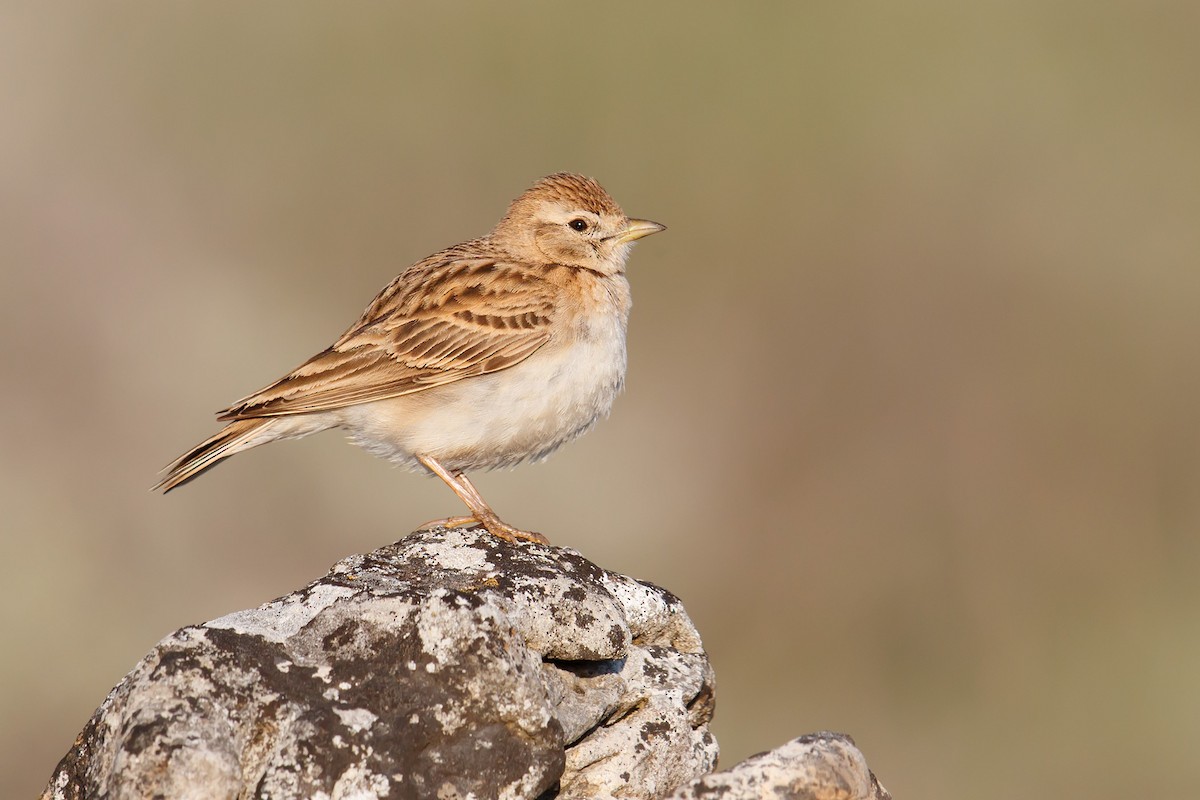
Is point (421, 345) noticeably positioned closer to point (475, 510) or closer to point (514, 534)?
point (475, 510)

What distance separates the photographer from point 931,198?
22984 millimetres

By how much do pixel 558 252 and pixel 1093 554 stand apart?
10.3m

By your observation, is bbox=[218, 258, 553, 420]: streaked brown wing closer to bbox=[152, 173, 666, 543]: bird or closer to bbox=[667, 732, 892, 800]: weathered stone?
bbox=[152, 173, 666, 543]: bird

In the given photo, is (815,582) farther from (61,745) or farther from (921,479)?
(61,745)

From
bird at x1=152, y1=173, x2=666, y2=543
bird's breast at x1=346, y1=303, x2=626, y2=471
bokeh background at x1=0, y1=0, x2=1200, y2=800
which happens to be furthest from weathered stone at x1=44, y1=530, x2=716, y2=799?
bokeh background at x1=0, y1=0, x2=1200, y2=800

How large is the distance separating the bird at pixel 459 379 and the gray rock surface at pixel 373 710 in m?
2.22

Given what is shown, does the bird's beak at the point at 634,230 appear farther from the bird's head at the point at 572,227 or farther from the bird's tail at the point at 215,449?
the bird's tail at the point at 215,449

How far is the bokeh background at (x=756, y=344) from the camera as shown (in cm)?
1642

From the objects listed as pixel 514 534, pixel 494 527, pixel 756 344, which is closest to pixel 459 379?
pixel 494 527

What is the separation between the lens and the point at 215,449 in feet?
27.6

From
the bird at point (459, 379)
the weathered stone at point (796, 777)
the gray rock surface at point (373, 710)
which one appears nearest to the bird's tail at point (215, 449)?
the bird at point (459, 379)

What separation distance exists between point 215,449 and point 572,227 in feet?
8.46

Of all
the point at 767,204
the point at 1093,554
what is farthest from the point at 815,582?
the point at 767,204

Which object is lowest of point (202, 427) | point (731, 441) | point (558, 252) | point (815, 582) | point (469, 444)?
point (815, 582)
